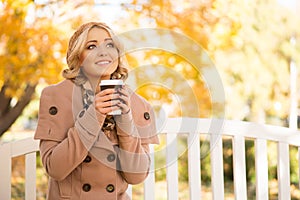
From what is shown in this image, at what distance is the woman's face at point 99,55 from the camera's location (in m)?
1.34

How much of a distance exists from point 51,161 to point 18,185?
9.22ft

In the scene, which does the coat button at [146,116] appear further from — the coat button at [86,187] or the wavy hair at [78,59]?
the coat button at [86,187]

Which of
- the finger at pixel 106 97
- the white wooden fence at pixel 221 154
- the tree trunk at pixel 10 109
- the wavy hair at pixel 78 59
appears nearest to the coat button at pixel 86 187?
the wavy hair at pixel 78 59

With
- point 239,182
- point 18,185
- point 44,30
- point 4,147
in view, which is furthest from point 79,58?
point 18,185

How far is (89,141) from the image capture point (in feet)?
4.27

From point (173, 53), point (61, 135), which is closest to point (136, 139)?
point (61, 135)

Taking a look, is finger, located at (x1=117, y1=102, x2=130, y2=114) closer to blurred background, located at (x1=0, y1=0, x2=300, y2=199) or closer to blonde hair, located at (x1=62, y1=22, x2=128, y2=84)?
blonde hair, located at (x1=62, y1=22, x2=128, y2=84)

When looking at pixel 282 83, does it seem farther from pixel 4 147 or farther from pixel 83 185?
pixel 83 185

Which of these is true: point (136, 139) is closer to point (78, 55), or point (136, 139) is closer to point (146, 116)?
point (146, 116)

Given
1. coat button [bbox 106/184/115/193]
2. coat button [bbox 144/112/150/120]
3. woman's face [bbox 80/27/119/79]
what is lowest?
coat button [bbox 106/184/115/193]

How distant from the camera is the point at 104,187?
4.52 ft

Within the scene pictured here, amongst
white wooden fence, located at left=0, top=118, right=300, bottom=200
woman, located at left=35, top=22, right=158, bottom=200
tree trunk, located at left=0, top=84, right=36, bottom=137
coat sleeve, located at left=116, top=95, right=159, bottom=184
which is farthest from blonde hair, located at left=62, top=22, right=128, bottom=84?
tree trunk, located at left=0, top=84, right=36, bottom=137

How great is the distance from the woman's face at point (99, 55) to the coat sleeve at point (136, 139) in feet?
0.41

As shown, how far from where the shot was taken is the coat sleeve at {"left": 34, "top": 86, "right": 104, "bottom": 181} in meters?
1.29
